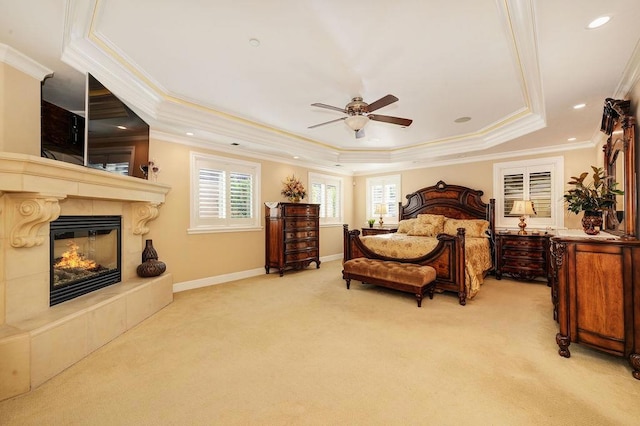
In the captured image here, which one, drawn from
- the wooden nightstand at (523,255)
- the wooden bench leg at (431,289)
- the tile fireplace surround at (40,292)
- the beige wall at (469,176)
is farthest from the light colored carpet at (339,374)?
the beige wall at (469,176)

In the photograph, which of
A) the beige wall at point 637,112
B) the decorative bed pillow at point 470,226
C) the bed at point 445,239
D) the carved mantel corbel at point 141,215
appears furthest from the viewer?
the decorative bed pillow at point 470,226

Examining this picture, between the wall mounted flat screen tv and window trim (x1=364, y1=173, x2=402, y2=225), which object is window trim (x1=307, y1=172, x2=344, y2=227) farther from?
the wall mounted flat screen tv

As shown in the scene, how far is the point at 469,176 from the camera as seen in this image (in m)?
6.09

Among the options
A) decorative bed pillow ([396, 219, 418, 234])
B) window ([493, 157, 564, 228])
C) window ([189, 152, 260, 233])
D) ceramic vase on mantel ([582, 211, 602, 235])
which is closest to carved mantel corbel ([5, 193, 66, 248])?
window ([189, 152, 260, 233])

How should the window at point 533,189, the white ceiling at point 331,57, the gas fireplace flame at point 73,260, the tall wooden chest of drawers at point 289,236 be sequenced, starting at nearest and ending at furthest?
the white ceiling at point 331,57 → the gas fireplace flame at point 73,260 → the window at point 533,189 → the tall wooden chest of drawers at point 289,236

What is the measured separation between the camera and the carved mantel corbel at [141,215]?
3.78 m

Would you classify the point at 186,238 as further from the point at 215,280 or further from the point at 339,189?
the point at 339,189

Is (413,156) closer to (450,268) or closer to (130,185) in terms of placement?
(450,268)

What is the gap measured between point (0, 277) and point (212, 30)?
257cm

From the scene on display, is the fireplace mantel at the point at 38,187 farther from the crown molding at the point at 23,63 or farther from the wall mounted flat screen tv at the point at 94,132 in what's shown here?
the crown molding at the point at 23,63

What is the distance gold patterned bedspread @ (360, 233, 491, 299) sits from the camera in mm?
3949

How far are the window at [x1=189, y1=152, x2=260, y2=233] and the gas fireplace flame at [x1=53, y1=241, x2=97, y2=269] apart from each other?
170 centimetres

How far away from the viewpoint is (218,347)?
2604 millimetres

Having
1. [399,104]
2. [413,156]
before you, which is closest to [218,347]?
[399,104]
